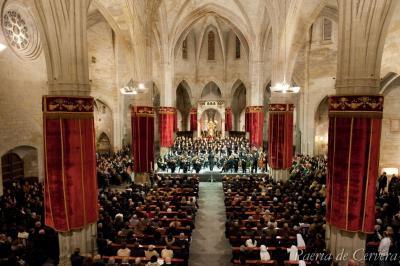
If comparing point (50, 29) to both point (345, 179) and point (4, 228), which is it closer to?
point (4, 228)

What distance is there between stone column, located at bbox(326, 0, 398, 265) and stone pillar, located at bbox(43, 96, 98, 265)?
24.4 feet

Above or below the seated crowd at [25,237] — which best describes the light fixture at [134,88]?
above

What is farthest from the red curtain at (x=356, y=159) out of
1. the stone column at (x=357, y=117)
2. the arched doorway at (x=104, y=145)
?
the arched doorway at (x=104, y=145)

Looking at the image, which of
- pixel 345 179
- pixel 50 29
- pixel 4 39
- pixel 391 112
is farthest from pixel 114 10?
pixel 391 112

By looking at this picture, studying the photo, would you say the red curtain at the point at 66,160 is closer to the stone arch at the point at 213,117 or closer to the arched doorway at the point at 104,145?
the arched doorway at the point at 104,145

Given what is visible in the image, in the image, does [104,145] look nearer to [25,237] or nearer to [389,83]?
[25,237]

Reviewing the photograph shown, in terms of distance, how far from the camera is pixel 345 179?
8.59m

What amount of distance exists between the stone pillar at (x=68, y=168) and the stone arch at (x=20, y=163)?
9.45m

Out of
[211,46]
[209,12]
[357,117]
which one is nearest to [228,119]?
[211,46]

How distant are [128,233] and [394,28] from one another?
17.0 m

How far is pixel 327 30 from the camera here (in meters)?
25.3

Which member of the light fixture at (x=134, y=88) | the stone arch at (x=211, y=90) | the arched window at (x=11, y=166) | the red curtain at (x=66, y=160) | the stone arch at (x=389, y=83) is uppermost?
the stone arch at (x=211, y=90)

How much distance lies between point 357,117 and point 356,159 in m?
1.16

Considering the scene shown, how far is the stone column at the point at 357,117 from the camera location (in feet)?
26.9
